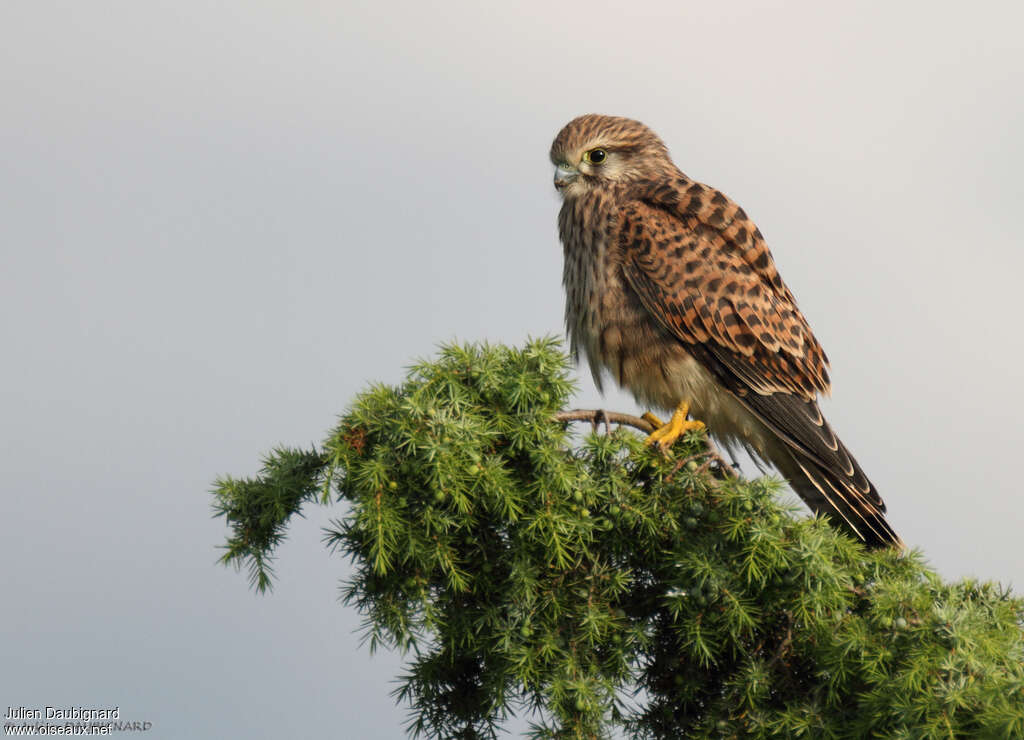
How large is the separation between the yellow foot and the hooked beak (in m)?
1.30

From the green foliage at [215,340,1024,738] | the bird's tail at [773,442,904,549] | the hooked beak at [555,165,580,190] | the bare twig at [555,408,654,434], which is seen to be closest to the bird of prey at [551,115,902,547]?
the bird's tail at [773,442,904,549]

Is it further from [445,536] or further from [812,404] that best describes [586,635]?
[812,404]

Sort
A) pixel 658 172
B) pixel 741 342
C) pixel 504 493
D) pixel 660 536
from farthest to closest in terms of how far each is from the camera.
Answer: pixel 658 172 → pixel 741 342 → pixel 660 536 → pixel 504 493

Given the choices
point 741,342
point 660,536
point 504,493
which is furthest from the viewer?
point 741,342

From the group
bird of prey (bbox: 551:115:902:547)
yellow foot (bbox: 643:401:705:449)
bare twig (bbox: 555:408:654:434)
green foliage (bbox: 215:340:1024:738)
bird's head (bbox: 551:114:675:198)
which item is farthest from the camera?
bird's head (bbox: 551:114:675:198)

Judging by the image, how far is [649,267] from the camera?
16.5ft

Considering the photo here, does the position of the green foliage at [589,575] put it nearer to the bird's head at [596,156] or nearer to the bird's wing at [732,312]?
the bird's wing at [732,312]

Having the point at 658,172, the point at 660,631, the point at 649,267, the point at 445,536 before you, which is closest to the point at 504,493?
the point at 445,536

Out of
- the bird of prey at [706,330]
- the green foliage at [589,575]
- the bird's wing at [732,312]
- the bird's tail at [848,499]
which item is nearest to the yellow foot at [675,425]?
the bird of prey at [706,330]

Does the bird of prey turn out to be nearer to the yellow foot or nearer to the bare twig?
the yellow foot

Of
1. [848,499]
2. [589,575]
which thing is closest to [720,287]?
[848,499]

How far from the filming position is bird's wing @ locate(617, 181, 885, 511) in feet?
16.3

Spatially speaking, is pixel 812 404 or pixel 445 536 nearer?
pixel 445 536

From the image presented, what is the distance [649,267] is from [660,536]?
1.91 meters
